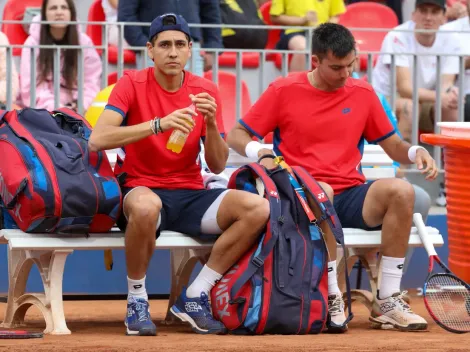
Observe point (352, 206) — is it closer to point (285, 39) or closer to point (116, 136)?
point (116, 136)

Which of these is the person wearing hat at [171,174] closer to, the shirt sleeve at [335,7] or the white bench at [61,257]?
the white bench at [61,257]

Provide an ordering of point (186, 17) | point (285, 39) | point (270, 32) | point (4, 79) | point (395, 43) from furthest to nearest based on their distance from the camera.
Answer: point (270, 32) → point (285, 39) → point (395, 43) → point (186, 17) → point (4, 79)

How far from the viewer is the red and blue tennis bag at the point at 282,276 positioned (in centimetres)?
617

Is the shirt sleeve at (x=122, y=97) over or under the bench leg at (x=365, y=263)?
over

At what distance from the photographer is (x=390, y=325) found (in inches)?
261

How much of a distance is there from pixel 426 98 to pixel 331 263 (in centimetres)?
349

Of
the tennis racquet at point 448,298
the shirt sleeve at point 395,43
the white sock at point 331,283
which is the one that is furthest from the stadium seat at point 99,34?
the tennis racquet at point 448,298

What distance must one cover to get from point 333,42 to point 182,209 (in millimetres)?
1219

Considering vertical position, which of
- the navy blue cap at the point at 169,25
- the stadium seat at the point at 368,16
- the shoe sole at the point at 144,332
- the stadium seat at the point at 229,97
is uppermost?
the navy blue cap at the point at 169,25

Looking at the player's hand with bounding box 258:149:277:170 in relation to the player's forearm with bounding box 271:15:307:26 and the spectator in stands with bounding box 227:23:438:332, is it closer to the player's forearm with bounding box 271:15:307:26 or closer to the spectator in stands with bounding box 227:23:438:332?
the spectator in stands with bounding box 227:23:438:332

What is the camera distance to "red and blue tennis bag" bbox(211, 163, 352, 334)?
6.17m

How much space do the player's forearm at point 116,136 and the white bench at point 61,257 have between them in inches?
19.0

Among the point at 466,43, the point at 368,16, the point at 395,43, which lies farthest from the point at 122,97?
the point at 368,16

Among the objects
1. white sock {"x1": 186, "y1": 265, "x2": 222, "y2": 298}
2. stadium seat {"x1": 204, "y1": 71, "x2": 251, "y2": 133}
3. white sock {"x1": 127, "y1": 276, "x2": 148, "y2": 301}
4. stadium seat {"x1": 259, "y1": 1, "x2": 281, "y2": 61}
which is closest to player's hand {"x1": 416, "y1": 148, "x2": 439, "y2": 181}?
white sock {"x1": 186, "y1": 265, "x2": 222, "y2": 298}
